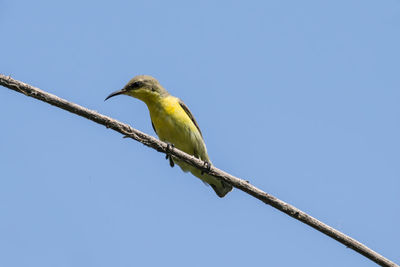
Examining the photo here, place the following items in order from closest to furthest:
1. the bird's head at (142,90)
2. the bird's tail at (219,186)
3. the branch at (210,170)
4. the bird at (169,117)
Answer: the branch at (210,170)
the bird at (169,117)
the bird's head at (142,90)
the bird's tail at (219,186)

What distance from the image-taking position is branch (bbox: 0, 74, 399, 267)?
485 centimetres

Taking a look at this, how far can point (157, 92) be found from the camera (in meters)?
9.47

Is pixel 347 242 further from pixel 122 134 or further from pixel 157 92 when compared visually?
pixel 157 92

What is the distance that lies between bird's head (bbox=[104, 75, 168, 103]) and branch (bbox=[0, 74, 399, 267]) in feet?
12.3

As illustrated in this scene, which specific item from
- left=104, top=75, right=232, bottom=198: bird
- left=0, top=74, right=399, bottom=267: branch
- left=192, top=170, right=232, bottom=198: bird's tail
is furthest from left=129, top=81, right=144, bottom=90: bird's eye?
left=0, top=74, right=399, bottom=267: branch

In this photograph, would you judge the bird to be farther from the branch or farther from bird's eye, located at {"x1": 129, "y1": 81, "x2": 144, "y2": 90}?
the branch

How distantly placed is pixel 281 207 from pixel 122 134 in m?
1.89

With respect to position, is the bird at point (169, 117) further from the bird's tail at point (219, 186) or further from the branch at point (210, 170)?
the branch at point (210, 170)

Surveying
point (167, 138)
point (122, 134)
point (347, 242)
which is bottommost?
point (347, 242)

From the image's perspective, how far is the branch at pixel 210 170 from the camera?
4852mm

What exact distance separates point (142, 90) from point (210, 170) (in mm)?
4060

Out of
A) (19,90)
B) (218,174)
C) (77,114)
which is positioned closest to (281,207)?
(218,174)

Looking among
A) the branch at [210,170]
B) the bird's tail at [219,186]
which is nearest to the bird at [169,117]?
the bird's tail at [219,186]

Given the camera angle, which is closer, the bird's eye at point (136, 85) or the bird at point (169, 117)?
the bird at point (169, 117)
